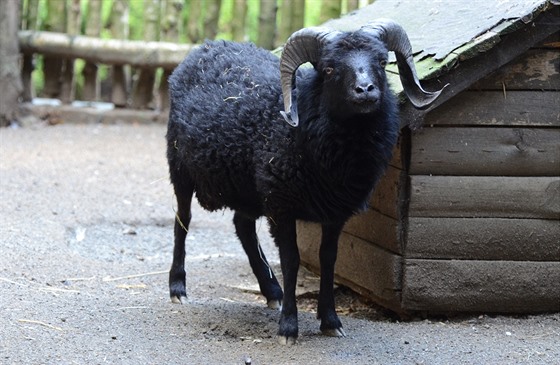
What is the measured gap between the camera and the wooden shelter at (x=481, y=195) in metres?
6.06

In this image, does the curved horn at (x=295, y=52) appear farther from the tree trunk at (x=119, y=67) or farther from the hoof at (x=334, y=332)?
the tree trunk at (x=119, y=67)

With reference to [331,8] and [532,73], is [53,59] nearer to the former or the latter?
[331,8]

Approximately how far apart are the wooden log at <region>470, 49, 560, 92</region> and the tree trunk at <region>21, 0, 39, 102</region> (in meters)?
7.41

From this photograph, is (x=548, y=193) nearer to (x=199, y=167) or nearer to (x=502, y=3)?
(x=502, y=3)

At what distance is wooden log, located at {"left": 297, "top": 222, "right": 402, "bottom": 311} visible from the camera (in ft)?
20.2

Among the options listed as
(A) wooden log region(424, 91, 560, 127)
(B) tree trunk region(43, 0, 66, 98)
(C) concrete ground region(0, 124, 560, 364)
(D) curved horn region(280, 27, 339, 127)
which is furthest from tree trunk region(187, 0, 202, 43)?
(D) curved horn region(280, 27, 339, 127)

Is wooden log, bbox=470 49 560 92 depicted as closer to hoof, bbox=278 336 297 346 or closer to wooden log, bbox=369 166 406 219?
wooden log, bbox=369 166 406 219

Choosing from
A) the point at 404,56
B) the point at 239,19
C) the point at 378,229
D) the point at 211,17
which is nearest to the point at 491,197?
the point at 378,229

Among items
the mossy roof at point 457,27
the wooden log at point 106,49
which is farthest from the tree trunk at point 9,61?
the mossy roof at point 457,27

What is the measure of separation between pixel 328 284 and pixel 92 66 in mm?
7290

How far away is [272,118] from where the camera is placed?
544 cm

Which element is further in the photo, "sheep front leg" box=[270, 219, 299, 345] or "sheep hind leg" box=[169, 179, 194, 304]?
"sheep hind leg" box=[169, 179, 194, 304]

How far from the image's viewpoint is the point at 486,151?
241 inches

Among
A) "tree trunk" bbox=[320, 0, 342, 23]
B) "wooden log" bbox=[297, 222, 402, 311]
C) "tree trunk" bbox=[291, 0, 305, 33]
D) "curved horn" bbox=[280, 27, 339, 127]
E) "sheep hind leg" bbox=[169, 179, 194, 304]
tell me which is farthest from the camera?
"tree trunk" bbox=[291, 0, 305, 33]
